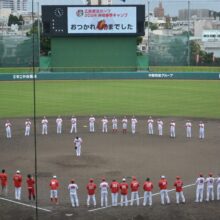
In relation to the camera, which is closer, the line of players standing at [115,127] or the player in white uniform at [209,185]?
the player in white uniform at [209,185]

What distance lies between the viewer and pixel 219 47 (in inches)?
3669

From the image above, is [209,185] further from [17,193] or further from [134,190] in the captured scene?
[17,193]

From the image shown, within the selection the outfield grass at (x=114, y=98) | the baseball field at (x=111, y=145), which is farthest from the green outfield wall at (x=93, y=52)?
the baseball field at (x=111, y=145)

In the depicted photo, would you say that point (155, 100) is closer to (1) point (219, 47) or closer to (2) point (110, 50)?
(2) point (110, 50)

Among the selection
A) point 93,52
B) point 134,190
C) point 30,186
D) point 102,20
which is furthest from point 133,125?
point 93,52

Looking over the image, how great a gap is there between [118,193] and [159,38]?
184 ft

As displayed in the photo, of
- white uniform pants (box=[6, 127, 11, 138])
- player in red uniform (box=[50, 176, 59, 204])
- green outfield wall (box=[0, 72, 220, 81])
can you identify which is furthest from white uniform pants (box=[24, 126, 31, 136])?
green outfield wall (box=[0, 72, 220, 81])

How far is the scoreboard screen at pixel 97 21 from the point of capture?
187 feet

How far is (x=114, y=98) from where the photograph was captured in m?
42.7

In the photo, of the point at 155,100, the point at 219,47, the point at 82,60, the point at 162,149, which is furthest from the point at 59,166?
the point at 219,47

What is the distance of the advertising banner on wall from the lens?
5738 cm

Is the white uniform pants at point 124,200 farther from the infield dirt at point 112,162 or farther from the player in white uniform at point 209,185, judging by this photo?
the player in white uniform at point 209,185

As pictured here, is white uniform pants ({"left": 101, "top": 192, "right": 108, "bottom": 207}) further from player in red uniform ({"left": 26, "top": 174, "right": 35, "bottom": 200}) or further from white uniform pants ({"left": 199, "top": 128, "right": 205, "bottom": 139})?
white uniform pants ({"left": 199, "top": 128, "right": 205, "bottom": 139})

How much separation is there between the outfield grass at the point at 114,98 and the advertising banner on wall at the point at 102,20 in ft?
27.4
